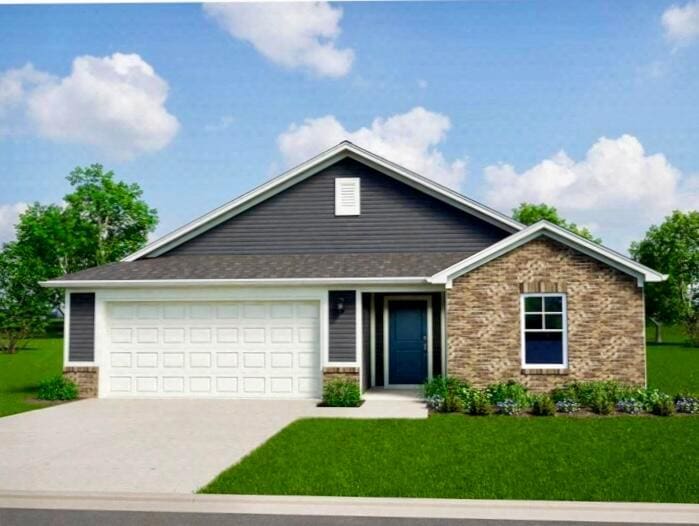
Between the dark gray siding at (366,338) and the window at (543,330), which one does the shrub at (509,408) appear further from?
the dark gray siding at (366,338)

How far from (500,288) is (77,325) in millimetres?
10353

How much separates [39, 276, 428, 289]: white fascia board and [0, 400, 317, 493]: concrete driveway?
109 inches

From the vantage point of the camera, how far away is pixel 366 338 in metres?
17.9

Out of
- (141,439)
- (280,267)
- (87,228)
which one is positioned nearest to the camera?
(141,439)

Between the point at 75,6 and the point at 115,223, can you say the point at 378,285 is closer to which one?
the point at 75,6

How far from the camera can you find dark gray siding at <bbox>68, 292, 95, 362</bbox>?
1775 cm

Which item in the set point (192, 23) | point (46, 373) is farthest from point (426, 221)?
point (46, 373)

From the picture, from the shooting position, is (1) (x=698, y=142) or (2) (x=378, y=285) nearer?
(1) (x=698, y=142)

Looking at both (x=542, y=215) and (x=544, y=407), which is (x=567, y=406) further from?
(x=542, y=215)

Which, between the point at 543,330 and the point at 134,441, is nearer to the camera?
the point at 134,441

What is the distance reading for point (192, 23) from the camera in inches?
333

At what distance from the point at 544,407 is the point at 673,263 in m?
44.4

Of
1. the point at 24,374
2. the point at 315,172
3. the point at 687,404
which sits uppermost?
the point at 315,172

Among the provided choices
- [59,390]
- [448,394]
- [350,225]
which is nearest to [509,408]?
[448,394]
